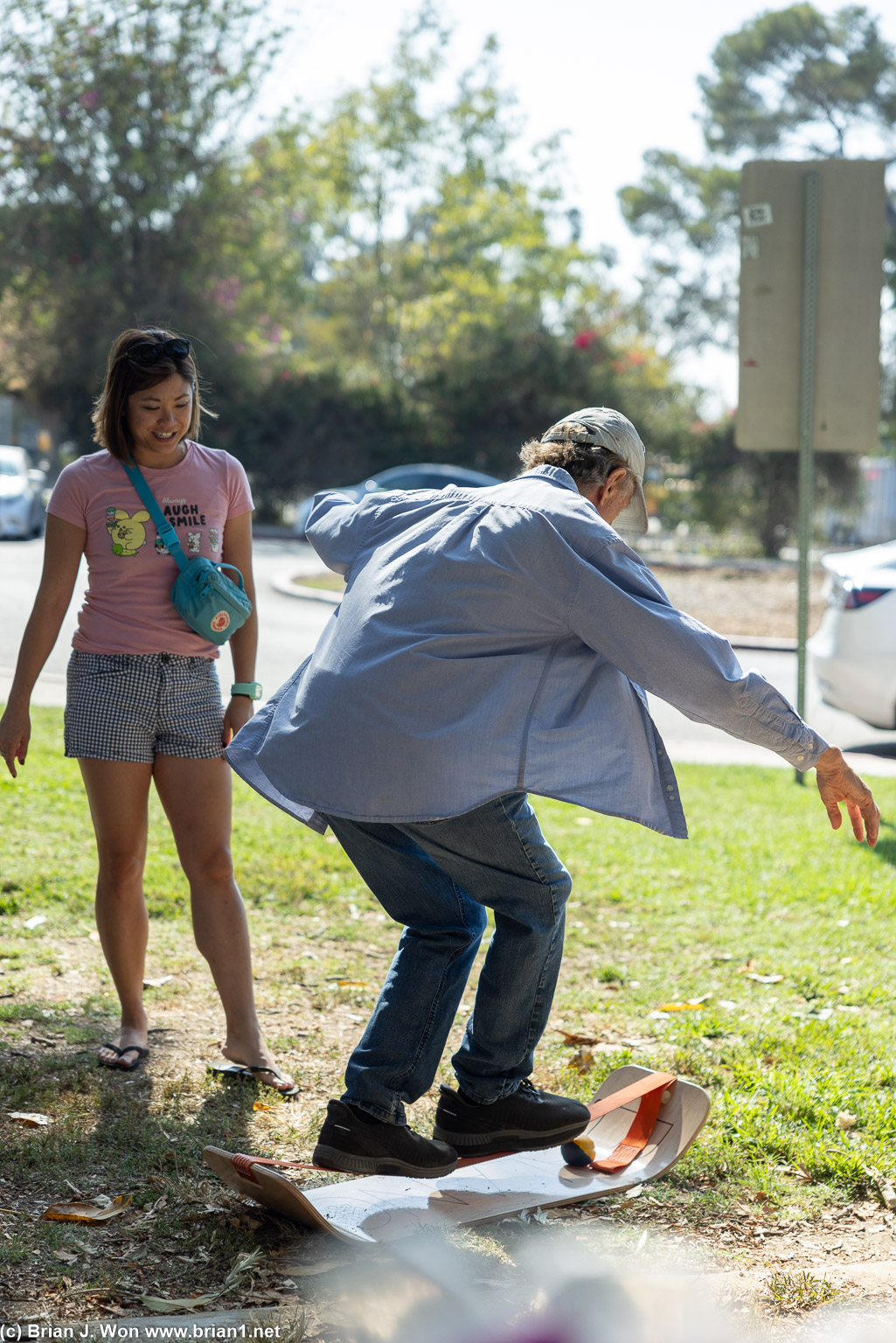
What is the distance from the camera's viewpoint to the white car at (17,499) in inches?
807

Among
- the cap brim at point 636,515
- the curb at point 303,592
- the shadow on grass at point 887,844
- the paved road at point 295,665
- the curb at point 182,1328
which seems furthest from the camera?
the curb at point 303,592

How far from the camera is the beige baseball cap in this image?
2758 millimetres

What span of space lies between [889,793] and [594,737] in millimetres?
5317

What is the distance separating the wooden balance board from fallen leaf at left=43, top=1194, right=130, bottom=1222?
0.71 ft

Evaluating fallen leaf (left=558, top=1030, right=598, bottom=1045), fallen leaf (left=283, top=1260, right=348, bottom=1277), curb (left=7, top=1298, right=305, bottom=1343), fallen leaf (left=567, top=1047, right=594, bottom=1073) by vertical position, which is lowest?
fallen leaf (left=558, top=1030, right=598, bottom=1045)

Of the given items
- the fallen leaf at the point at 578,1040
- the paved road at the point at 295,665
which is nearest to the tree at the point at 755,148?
the paved road at the point at 295,665

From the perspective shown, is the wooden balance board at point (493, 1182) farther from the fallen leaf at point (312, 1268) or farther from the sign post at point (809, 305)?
the sign post at point (809, 305)

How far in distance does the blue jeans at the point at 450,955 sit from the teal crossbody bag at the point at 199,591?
764 millimetres

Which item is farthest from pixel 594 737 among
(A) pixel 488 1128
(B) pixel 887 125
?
(B) pixel 887 125

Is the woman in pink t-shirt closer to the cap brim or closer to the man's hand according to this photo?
the cap brim

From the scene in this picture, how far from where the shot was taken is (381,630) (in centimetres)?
257

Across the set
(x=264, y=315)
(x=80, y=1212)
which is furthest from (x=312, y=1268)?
(x=264, y=315)

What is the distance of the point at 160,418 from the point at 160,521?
0.86ft

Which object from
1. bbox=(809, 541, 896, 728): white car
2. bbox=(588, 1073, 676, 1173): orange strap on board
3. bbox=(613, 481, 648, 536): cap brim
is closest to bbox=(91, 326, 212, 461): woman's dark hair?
bbox=(613, 481, 648, 536): cap brim
